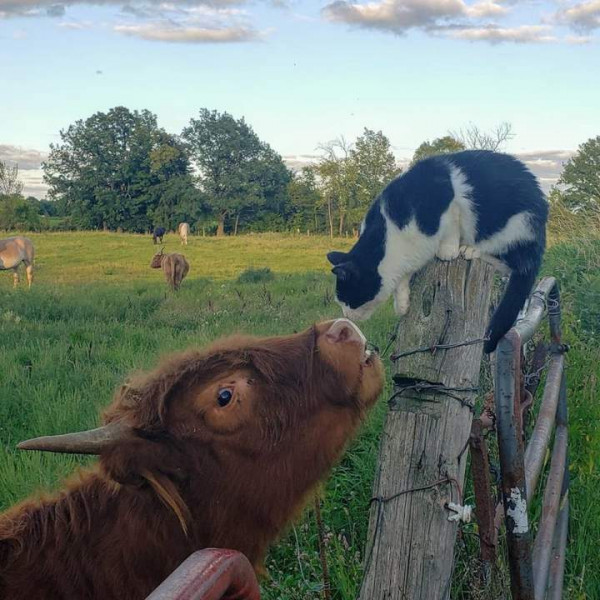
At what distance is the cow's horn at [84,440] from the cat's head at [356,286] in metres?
2.20

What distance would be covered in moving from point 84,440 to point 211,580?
87 cm

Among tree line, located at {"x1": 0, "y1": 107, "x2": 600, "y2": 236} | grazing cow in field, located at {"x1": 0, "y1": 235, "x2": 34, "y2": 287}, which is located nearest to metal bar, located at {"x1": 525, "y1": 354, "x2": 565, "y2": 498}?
grazing cow in field, located at {"x1": 0, "y1": 235, "x2": 34, "y2": 287}

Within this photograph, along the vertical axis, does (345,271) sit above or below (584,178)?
below

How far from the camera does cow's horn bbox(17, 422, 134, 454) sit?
4.61 feet

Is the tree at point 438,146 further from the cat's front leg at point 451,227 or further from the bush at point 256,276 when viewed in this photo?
the cat's front leg at point 451,227

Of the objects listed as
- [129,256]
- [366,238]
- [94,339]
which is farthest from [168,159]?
[366,238]

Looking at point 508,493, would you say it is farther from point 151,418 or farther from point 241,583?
point 241,583

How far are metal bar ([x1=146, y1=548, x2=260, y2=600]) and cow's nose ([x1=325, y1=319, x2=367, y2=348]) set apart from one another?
105cm

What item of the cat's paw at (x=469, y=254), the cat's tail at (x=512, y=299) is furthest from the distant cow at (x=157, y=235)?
the cat's paw at (x=469, y=254)

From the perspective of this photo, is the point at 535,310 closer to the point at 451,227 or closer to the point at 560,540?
the point at 451,227

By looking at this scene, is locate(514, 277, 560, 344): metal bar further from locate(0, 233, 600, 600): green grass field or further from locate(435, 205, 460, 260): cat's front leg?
locate(0, 233, 600, 600): green grass field

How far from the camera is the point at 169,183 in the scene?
166 feet

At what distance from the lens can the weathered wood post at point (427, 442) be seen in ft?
5.53

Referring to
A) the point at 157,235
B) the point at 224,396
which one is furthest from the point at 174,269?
the point at 157,235
